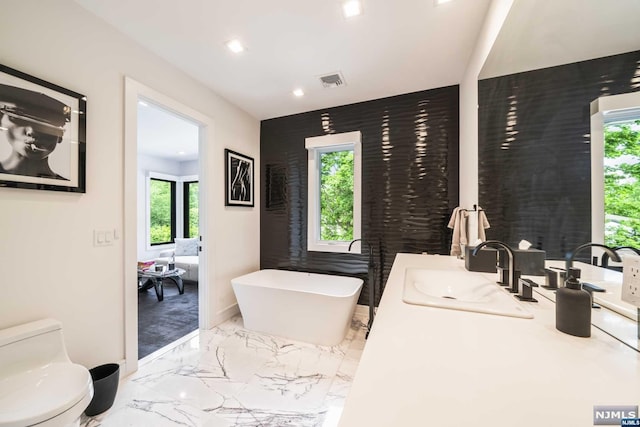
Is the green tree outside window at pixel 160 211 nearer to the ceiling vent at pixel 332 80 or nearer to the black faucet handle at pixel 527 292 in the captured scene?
the ceiling vent at pixel 332 80

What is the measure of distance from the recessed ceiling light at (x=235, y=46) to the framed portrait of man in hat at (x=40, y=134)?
1.12 meters

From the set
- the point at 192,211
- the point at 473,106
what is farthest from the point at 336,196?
the point at 192,211

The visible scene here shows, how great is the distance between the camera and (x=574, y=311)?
704mm

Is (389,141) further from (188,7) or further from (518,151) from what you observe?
(188,7)

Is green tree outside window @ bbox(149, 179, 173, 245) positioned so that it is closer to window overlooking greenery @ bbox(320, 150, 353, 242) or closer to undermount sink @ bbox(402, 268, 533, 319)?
window overlooking greenery @ bbox(320, 150, 353, 242)

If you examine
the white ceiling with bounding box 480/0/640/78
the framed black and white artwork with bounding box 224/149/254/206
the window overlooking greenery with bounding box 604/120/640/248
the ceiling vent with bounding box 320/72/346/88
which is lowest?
the window overlooking greenery with bounding box 604/120/640/248

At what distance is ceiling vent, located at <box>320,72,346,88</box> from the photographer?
2398 mm

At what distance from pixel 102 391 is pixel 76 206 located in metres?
1.20

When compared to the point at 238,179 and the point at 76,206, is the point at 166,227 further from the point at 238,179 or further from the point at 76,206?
the point at 76,206

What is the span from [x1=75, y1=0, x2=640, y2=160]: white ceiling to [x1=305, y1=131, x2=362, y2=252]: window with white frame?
0.71 meters

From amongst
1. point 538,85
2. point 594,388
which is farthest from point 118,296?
point 538,85

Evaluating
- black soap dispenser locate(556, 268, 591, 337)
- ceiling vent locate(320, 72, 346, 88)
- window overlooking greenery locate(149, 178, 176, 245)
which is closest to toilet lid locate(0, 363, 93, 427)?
black soap dispenser locate(556, 268, 591, 337)

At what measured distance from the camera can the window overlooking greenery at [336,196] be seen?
3.19 meters

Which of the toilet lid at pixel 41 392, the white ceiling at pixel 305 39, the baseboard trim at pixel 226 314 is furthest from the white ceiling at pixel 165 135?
the toilet lid at pixel 41 392
